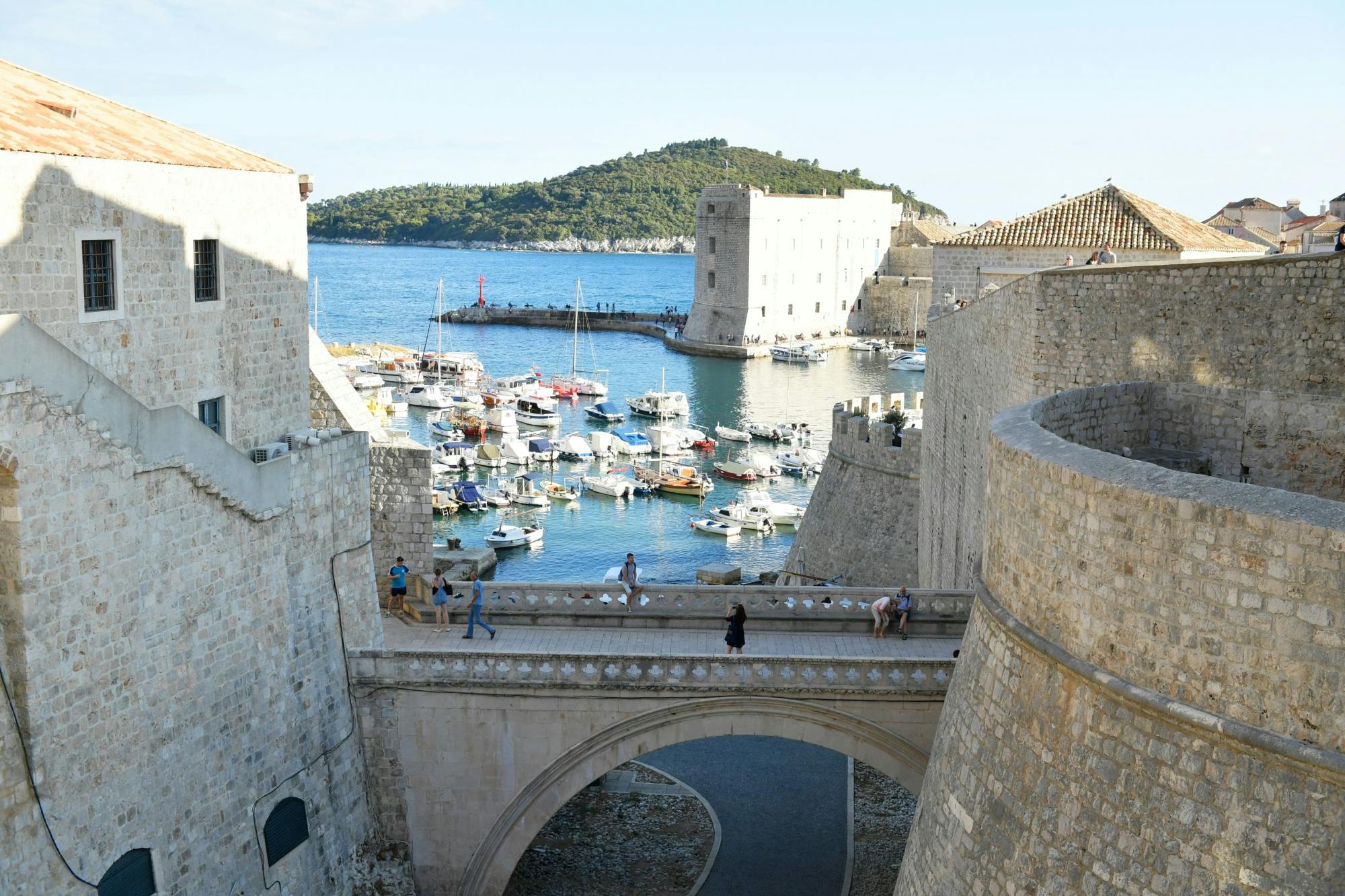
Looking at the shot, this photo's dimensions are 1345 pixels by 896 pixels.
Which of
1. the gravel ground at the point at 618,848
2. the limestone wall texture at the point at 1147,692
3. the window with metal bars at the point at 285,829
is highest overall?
the limestone wall texture at the point at 1147,692

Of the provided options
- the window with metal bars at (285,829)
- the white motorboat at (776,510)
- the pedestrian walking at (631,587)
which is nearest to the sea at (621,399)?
the white motorboat at (776,510)

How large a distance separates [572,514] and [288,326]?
33.6 meters

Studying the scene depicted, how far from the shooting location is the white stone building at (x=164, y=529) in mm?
12773

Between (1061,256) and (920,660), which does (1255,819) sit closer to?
(920,660)

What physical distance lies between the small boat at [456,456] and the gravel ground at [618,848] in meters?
36.4

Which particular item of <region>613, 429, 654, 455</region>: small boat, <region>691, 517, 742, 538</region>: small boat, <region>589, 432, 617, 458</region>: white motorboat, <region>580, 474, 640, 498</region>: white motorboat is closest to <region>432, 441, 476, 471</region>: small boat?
<region>589, 432, 617, 458</region>: white motorboat

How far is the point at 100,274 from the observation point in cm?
1453

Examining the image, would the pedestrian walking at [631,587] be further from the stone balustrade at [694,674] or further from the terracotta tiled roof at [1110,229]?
the terracotta tiled roof at [1110,229]

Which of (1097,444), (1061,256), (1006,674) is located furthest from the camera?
(1061,256)

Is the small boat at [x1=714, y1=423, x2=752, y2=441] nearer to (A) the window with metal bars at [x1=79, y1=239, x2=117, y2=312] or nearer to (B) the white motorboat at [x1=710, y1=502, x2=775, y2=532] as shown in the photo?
(B) the white motorboat at [x1=710, y1=502, x2=775, y2=532]

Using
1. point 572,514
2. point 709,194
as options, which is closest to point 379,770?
point 572,514

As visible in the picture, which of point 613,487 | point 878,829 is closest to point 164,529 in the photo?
point 878,829

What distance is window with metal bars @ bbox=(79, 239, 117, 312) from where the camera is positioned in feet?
46.8

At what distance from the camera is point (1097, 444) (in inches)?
563
